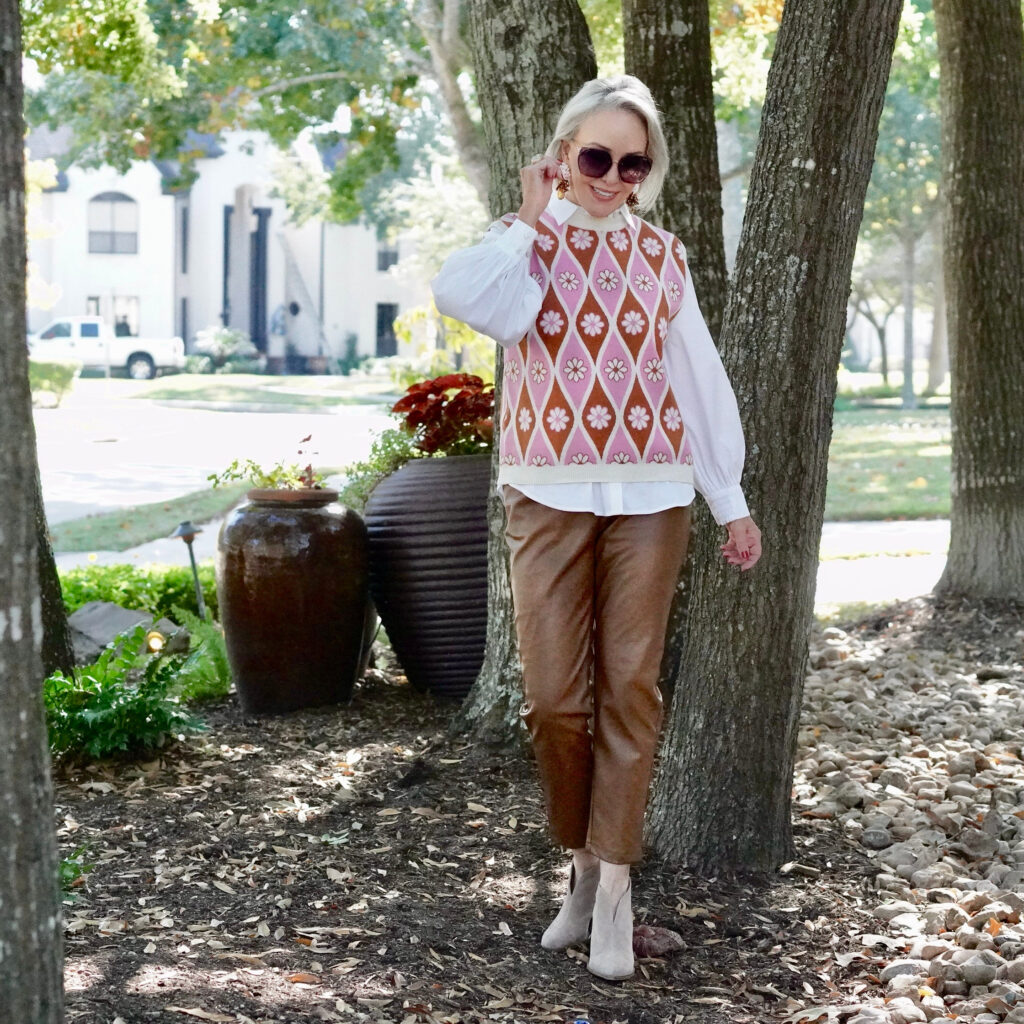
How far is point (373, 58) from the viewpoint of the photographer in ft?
49.3

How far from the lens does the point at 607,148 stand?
10.0 feet

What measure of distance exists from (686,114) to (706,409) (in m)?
1.93

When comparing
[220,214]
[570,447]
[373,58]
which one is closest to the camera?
[570,447]

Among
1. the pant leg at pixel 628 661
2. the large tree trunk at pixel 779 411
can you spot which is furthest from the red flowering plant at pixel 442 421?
the pant leg at pixel 628 661

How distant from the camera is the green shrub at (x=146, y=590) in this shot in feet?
25.7

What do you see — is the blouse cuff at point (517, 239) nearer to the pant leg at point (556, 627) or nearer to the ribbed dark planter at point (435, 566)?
the pant leg at point (556, 627)

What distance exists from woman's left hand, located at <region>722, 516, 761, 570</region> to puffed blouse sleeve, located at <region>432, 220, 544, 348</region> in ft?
2.27

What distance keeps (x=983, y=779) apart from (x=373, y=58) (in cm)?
1221

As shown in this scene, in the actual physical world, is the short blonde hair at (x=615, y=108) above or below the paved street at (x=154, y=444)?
above

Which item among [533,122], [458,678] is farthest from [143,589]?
[533,122]

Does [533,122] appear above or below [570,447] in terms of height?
above

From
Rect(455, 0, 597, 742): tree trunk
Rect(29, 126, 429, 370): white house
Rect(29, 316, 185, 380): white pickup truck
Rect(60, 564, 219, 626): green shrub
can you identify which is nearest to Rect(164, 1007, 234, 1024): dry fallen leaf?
Rect(455, 0, 597, 742): tree trunk

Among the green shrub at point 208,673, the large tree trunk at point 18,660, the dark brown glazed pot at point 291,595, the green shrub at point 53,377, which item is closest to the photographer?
the large tree trunk at point 18,660

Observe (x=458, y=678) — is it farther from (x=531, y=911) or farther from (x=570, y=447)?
(x=570, y=447)
